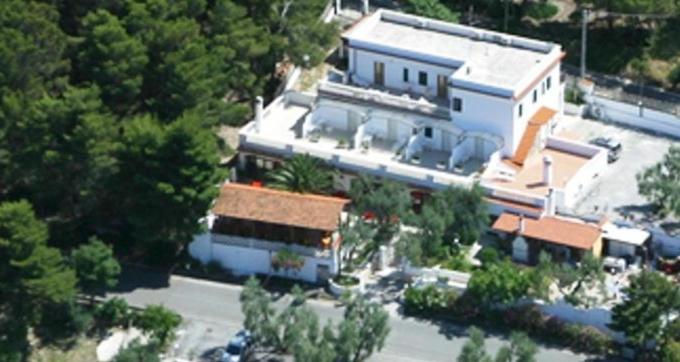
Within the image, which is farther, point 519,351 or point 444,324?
point 444,324

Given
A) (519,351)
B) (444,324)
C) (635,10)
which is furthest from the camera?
(635,10)

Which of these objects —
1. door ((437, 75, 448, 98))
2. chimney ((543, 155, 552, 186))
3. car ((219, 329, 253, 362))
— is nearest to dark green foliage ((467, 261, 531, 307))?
chimney ((543, 155, 552, 186))

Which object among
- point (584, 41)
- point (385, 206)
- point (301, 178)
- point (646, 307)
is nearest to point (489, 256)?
point (385, 206)

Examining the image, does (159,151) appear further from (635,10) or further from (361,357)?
(635,10)

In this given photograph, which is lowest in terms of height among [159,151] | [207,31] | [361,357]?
[361,357]

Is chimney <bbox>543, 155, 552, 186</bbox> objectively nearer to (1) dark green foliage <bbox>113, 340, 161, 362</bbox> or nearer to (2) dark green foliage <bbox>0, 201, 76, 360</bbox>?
(1) dark green foliage <bbox>113, 340, 161, 362</bbox>

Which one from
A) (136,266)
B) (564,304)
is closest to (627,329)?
(564,304)

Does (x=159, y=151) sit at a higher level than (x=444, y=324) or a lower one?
higher
